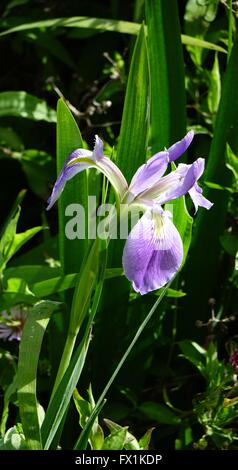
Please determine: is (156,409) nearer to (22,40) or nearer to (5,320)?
(5,320)

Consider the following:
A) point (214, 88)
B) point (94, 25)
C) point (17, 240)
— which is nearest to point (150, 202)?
point (17, 240)

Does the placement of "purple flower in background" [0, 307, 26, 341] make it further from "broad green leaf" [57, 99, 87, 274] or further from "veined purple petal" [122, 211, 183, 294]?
"veined purple petal" [122, 211, 183, 294]

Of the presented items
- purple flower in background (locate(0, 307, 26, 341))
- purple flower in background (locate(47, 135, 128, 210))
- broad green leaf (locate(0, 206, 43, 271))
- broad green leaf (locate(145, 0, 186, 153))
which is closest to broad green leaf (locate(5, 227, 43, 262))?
broad green leaf (locate(0, 206, 43, 271))

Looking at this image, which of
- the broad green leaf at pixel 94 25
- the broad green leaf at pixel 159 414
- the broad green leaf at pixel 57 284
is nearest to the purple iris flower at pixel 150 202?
the broad green leaf at pixel 57 284

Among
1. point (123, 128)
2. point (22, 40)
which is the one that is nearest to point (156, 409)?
point (123, 128)

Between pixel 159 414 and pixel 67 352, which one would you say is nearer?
pixel 67 352

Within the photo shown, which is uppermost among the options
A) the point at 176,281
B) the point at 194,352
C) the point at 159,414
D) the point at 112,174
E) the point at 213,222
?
the point at 112,174

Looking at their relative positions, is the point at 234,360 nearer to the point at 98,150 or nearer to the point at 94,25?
the point at 98,150

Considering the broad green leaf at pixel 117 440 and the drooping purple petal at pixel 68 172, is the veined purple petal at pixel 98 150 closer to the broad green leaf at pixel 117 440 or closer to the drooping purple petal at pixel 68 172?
the drooping purple petal at pixel 68 172
